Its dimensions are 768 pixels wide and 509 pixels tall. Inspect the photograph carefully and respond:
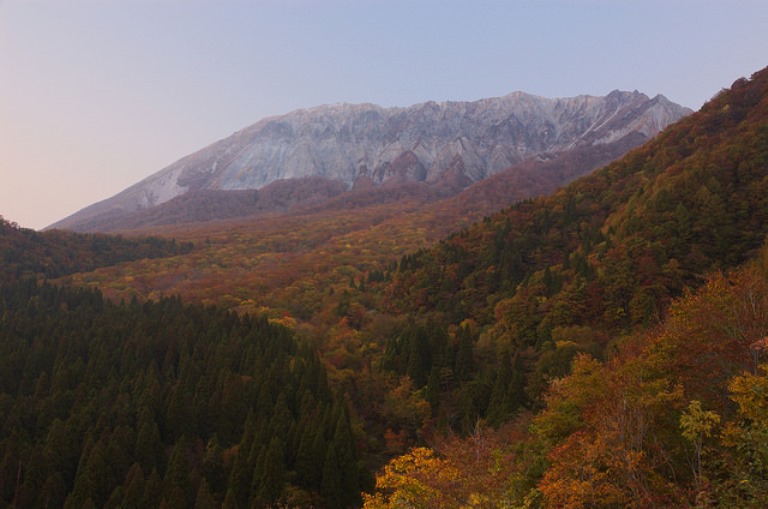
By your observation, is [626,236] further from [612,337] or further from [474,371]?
[474,371]

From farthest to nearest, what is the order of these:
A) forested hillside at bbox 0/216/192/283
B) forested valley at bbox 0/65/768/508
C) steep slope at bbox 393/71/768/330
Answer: forested hillside at bbox 0/216/192/283, steep slope at bbox 393/71/768/330, forested valley at bbox 0/65/768/508

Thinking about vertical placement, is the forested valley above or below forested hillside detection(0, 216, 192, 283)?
below

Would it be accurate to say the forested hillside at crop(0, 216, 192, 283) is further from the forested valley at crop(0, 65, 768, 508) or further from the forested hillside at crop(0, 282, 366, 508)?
the forested hillside at crop(0, 282, 366, 508)

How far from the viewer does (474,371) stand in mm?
62969

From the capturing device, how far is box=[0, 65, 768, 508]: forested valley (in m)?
21.6

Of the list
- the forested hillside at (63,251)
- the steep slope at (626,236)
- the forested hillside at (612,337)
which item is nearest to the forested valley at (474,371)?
the forested hillside at (612,337)

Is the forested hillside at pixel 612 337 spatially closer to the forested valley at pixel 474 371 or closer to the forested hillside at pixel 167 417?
the forested valley at pixel 474 371

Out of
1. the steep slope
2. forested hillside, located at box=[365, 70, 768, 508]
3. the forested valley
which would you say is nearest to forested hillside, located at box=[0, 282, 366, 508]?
the forested valley

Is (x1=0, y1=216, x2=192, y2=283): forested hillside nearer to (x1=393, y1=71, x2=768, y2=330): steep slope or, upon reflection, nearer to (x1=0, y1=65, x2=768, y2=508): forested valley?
(x1=0, y1=65, x2=768, y2=508): forested valley

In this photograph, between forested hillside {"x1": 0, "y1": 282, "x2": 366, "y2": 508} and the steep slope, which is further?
the steep slope

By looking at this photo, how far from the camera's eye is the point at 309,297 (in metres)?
111

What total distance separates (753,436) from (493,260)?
2692 inches

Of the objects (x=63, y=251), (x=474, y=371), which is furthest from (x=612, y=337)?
(x=63, y=251)

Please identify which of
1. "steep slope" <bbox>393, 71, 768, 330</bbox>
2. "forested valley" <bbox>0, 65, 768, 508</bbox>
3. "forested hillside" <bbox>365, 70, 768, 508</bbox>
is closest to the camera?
"forested hillside" <bbox>365, 70, 768, 508</bbox>
